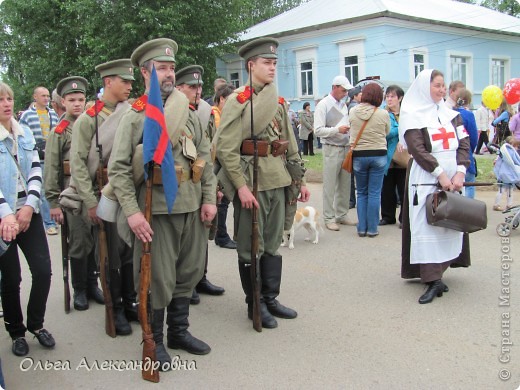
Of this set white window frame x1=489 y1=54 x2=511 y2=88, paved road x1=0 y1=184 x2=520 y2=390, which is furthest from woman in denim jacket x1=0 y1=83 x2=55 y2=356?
white window frame x1=489 y1=54 x2=511 y2=88

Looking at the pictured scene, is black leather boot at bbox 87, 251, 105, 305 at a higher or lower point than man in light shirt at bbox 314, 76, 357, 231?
lower

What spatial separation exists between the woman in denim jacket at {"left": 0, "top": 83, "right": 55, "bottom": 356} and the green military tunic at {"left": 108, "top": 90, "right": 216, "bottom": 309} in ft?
2.54

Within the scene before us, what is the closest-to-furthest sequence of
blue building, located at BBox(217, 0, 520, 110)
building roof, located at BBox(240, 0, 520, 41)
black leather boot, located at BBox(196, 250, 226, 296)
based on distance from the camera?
black leather boot, located at BBox(196, 250, 226, 296), blue building, located at BBox(217, 0, 520, 110), building roof, located at BBox(240, 0, 520, 41)

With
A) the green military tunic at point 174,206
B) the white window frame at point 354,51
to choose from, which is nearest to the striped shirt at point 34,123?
the green military tunic at point 174,206

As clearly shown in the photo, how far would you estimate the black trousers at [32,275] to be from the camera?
387cm

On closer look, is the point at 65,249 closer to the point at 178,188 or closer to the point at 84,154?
the point at 84,154

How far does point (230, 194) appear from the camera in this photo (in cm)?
428

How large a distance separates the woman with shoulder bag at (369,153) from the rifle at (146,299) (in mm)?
4378

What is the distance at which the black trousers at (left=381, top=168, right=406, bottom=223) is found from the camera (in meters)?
8.20

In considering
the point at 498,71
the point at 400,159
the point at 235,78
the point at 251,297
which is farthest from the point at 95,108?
the point at 498,71

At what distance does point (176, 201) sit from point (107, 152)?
3.32ft

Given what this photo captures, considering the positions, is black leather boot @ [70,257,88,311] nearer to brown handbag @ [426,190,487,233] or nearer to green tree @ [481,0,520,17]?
brown handbag @ [426,190,487,233]

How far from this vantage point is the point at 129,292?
15.1 feet

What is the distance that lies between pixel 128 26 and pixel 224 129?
846 inches
